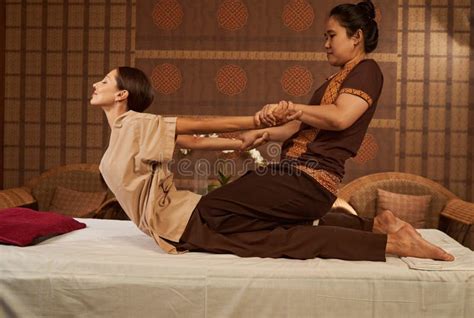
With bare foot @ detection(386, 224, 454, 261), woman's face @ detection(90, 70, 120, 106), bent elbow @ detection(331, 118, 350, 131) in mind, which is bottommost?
bare foot @ detection(386, 224, 454, 261)

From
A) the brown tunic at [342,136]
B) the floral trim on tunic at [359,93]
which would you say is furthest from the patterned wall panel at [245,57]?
the floral trim on tunic at [359,93]

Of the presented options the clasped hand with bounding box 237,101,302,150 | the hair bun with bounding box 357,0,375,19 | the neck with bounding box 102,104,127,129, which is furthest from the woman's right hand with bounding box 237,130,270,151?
the hair bun with bounding box 357,0,375,19

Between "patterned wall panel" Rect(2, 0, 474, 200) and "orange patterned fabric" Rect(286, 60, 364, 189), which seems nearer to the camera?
"orange patterned fabric" Rect(286, 60, 364, 189)

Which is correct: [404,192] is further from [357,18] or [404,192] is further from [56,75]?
[56,75]

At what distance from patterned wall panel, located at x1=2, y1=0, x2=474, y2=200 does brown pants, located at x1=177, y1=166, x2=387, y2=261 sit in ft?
8.27

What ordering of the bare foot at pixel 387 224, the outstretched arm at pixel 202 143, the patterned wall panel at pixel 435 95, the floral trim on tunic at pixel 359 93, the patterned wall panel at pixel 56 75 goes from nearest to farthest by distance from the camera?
the floral trim on tunic at pixel 359 93 → the bare foot at pixel 387 224 → the outstretched arm at pixel 202 143 → the patterned wall panel at pixel 435 95 → the patterned wall panel at pixel 56 75

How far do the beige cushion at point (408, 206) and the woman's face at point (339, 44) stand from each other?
216cm

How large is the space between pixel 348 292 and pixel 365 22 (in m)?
1.22

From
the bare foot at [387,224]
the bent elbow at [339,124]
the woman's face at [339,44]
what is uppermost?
the woman's face at [339,44]

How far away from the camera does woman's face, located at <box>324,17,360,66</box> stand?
2.80m

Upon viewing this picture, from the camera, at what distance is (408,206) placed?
472 cm

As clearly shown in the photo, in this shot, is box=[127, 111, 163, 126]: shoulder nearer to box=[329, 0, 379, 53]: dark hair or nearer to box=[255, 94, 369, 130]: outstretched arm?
box=[255, 94, 369, 130]: outstretched arm

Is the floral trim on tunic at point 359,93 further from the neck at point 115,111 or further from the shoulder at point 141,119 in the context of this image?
the neck at point 115,111

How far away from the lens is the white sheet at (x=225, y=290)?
227 centimetres
